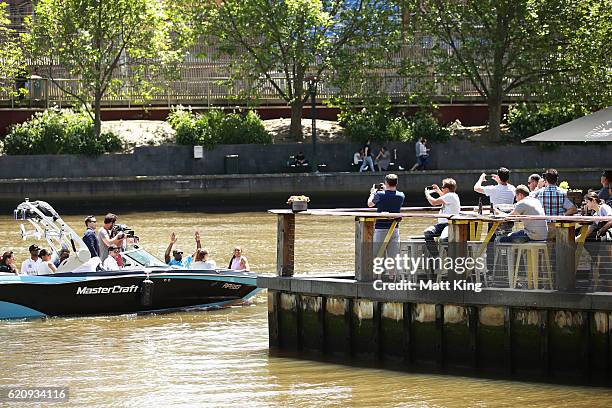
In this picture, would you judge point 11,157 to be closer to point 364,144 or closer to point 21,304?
point 364,144

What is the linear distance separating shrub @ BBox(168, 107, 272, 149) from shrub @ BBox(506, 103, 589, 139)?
9.51 m

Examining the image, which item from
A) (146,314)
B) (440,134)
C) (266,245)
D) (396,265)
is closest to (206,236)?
(266,245)

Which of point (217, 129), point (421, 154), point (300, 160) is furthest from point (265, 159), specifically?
point (421, 154)

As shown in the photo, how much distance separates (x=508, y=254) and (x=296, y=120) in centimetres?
3424

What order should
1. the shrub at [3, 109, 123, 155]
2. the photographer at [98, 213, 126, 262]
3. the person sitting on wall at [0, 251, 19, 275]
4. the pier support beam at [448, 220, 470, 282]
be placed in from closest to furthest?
1. the pier support beam at [448, 220, 470, 282]
2. the person sitting on wall at [0, 251, 19, 275]
3. the photographer at [98, 213, 126, 262]
4. the shrub at [3, 109, 123, 155]

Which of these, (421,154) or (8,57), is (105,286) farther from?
(8,57)

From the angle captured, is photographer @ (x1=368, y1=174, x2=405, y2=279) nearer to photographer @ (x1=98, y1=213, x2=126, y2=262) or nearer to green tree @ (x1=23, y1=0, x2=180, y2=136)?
photographer @ (x1=98, y1=213, x2=126, y2=262)

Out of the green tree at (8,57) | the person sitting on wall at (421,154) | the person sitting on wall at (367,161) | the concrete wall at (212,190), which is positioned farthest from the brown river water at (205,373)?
the green tree at (8,57)

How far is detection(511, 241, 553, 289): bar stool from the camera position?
16.9 m

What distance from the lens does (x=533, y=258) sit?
17.0 m

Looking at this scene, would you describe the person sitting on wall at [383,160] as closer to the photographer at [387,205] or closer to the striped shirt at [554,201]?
the photographer at [387,205]

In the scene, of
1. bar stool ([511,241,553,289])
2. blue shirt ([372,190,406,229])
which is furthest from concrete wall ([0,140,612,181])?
bar stool ([511,241,553,289])

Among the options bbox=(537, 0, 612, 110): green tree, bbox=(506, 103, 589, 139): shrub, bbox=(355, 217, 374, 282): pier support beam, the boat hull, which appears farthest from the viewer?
bbox=(506, 103, 589, 139): shrub

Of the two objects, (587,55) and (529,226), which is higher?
(587,55)
